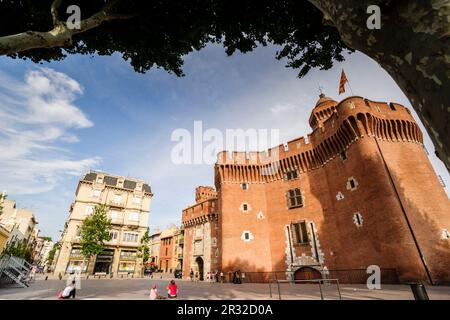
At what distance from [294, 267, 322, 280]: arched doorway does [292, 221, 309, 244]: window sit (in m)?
2.48

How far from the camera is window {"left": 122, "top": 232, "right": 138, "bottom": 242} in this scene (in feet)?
125

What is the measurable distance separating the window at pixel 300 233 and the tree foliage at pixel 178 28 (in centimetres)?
1661

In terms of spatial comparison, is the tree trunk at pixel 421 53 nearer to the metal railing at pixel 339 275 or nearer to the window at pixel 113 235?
the metal railing at pixel 339 275

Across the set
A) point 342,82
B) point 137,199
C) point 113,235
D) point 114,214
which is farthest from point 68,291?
point 137,199

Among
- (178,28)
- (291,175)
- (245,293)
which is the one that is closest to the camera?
(178,28)

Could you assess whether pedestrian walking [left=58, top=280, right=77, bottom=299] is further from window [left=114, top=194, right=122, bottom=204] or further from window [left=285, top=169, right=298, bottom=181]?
window [left=114, top=194, right=122, bottom=204]

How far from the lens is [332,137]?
2119cm

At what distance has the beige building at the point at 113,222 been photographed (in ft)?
111

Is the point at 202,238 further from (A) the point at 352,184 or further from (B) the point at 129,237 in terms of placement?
(A) the point at 352,184

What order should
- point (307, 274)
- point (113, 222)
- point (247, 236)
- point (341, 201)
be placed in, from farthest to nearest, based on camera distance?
point (113, 222)
point (247, 236)
point (307, 274)
point (341, 201)

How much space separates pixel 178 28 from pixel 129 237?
37701mm

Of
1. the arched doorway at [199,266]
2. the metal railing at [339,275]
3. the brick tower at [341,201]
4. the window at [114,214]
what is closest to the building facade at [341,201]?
the brick tower at [341,201]

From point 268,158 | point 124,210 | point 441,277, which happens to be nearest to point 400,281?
point 441,277
